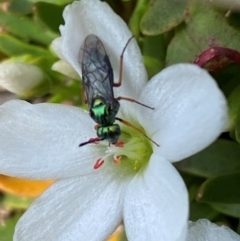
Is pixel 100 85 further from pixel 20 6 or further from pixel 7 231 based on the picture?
pixel 7 231

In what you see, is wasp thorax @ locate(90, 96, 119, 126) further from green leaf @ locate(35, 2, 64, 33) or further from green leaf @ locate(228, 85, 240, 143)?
green leaf @ locate(35, 2, 64, 33)

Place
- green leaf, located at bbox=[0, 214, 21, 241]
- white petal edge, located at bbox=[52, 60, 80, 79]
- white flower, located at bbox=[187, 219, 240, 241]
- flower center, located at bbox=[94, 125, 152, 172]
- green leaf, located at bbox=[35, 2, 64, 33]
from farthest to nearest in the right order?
green leaf, located at bbox=[0, 214, 21, 241] < green leaf, located at bbox=[35, 2, 64, 33] < white petal edge, located at bbox=[52, 60, 80, 79] < flower center, located at bbox=[94, 125, 152, 172] < white flower, located at bbox=[187, 219, 240, 241]

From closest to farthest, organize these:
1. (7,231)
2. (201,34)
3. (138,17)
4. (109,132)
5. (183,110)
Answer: (183,110) < (109,132) < (201,34) < (138,17) < (7,231)

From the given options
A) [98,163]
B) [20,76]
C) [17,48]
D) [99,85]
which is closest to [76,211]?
[98,163]

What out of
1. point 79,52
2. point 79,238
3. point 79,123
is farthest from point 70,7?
point 79,238

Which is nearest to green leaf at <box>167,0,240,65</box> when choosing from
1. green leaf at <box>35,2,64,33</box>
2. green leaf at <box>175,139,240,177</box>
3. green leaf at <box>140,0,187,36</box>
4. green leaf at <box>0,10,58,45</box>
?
green leaf at <box>140,0,187,36</box>

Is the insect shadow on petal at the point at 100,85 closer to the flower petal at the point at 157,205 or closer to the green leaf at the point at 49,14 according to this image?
the flower petal at the point at 157,205
